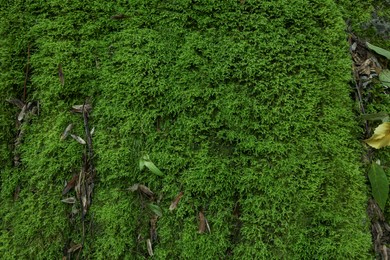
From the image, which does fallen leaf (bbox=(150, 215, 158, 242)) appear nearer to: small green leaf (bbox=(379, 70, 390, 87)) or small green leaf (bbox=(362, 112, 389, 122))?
small green leaf (bbox=(362, 112, 389, 122))

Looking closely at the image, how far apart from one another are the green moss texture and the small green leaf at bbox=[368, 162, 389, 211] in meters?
0.09

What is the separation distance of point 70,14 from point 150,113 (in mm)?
990

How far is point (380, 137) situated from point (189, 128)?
4.25ft

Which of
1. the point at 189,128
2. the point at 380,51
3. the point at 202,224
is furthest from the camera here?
the point at 380,51

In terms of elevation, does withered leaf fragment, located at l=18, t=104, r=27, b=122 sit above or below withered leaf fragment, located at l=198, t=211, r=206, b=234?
above

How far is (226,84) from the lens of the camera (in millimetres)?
2016

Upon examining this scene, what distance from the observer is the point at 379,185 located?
73.8 inches

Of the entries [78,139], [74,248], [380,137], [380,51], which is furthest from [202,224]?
[380,51]

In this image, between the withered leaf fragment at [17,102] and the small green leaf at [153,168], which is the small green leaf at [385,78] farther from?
the withered leaf fragment at [17,102]

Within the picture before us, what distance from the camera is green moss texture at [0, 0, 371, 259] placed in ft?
6.03

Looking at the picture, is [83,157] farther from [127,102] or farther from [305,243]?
[305,243]

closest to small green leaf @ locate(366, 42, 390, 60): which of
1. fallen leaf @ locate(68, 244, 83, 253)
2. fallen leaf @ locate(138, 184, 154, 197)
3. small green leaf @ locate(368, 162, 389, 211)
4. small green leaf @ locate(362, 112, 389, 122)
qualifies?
small green leaf @ locate(362, 112, 389, 122)

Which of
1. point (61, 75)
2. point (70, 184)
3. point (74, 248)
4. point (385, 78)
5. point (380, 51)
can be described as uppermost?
point (380, 51)

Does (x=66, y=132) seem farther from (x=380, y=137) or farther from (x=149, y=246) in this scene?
(x=380, y=137)
